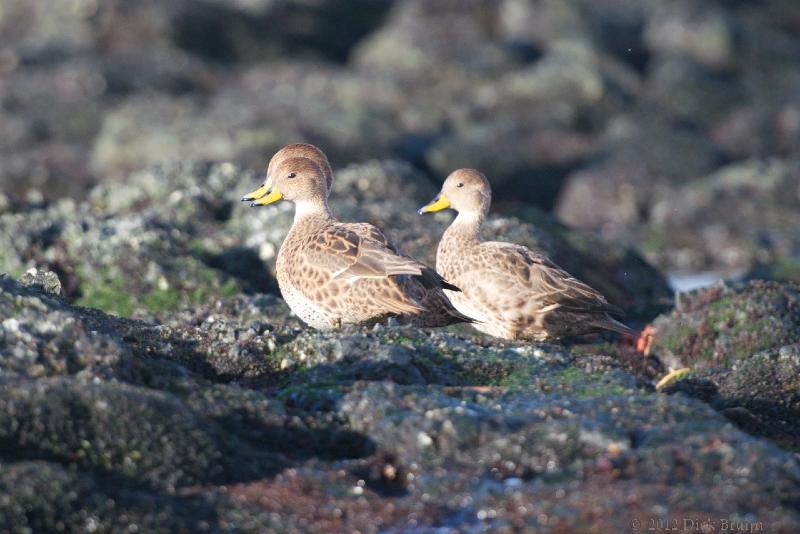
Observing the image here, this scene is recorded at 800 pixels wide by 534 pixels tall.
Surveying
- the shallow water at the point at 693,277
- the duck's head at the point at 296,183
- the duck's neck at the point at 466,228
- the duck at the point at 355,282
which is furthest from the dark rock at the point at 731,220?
the duck at the point at 355,282

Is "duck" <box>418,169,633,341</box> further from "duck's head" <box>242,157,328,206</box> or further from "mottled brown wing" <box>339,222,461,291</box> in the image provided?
"duck's head" <box>242,157,328,206</box>

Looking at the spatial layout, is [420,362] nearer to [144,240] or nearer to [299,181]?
[299,181]

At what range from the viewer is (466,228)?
1198 cm

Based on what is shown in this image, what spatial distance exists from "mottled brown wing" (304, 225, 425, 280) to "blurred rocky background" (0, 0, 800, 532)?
2.67 feet

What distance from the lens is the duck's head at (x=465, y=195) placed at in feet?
40.2

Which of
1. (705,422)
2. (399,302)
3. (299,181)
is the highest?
(299,181)

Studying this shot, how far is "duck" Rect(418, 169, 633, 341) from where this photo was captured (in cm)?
1076

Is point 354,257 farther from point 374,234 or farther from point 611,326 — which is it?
point 611,326

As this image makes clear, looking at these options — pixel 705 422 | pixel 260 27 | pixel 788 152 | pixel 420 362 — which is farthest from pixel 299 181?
pixel 260 27

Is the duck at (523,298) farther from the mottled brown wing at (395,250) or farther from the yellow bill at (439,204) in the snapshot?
the yellow bill at (439,204)

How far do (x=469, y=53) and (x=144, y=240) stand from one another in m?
22.5

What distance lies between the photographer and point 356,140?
1004 inches

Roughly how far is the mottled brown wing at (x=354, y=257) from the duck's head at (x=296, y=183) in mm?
1027

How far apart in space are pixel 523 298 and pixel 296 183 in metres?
2.32
